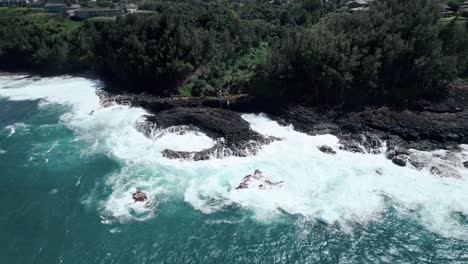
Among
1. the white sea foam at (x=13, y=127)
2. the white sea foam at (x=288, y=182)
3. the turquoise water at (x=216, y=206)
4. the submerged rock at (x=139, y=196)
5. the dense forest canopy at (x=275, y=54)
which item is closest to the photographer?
the turquoise water at (x=216, y=206)

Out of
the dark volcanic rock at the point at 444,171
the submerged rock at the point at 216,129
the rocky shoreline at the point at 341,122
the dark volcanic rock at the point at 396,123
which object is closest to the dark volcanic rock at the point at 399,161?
the rocky shoreline at the point at 341,122

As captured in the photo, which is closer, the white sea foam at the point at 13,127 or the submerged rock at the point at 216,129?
the submerged rock at the point at 216,129

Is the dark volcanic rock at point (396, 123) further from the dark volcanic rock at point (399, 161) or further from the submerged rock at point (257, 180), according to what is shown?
the submerged rock at point (257, 180)

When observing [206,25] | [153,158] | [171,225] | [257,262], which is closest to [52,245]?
[171,225]

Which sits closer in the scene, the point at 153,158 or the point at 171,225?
the point at 171,225

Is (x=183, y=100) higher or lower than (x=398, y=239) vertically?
higher

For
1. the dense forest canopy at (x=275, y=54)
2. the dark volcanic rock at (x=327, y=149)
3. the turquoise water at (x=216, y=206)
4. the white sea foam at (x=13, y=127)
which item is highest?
the dense forest canopy at (x=275, y=54)

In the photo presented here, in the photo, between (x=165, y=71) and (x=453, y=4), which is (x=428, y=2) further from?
(x=165, y=71)
